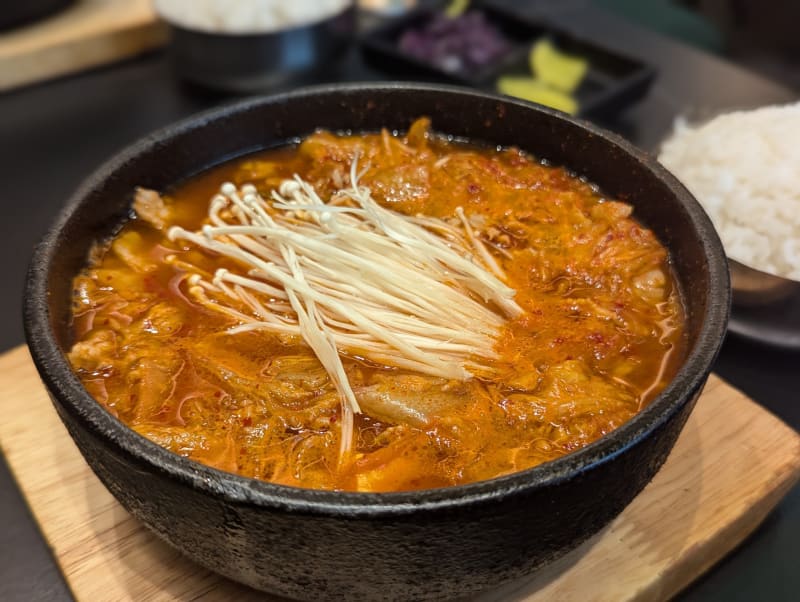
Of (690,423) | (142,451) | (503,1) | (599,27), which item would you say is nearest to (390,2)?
(503,1)

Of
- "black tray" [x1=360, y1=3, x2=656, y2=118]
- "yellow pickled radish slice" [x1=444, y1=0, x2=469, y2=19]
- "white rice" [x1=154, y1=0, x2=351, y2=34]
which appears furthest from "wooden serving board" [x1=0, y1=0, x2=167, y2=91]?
"yellow pickled radish slice" [x1=444, y1=0, x2=469, y2=19]

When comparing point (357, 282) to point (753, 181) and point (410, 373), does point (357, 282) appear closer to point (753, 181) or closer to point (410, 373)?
point (410, 373)

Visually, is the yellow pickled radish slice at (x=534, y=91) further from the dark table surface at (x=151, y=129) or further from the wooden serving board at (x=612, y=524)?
the wooden serving board at (x=612, y=524)

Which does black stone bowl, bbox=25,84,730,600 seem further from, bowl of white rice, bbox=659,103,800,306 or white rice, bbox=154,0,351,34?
white rice, bbox=154,0,351,34

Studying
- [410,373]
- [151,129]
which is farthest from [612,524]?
[151,129]

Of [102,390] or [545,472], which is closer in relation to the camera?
[545,472]

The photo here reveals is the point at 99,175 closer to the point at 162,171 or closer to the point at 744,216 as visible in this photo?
the point at 162,171
